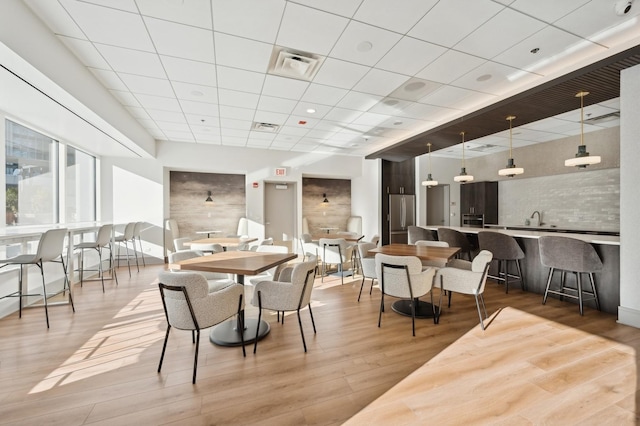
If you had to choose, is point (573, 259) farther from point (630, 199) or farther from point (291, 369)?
point (291, 369)

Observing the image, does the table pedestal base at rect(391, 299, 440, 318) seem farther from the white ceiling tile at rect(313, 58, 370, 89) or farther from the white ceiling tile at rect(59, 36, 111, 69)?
the white ceiling tile at rect(59, 36, 111, 69)

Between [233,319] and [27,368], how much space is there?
178cm

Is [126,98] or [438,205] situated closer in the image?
[126,98]

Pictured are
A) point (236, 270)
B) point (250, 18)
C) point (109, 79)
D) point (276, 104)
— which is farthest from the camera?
point (276, 104)

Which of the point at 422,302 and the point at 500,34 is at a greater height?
the point at 500,34

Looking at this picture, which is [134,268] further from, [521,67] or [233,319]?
[521,67]

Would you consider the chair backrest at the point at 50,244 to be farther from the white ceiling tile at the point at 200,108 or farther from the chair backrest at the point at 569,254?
the chair backrest at the point at 569,254

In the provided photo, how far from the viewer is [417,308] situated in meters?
3.76

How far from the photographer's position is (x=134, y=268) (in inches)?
261

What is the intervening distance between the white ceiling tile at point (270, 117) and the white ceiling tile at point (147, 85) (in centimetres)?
152

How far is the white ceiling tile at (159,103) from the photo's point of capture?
4.51 metres

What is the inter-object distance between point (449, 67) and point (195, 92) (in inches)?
148

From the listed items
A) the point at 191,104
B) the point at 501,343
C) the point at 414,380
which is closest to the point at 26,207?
the point at 191,104

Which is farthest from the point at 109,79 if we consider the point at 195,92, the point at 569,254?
the point at 569,254
